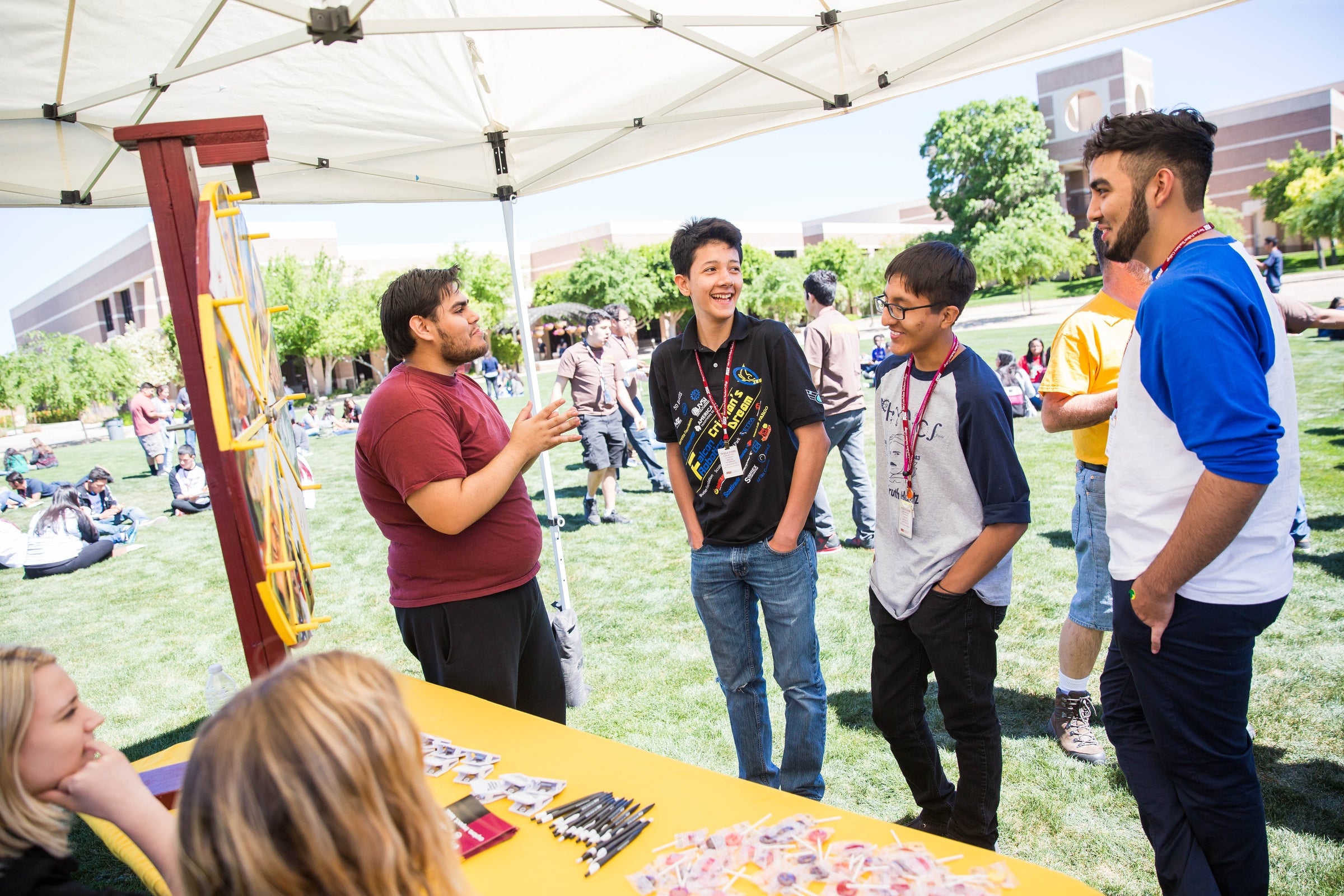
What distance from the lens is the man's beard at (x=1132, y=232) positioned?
6.01 feet

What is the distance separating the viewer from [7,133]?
335cm

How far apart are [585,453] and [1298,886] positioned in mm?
5990

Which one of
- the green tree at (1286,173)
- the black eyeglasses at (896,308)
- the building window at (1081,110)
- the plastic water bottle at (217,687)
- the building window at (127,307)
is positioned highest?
the building window at (1081,110)

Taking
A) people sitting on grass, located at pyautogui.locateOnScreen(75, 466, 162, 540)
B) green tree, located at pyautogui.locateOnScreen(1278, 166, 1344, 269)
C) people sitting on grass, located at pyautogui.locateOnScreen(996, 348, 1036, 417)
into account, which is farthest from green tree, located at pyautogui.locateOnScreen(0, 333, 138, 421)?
green tree, located at pyautogui.locateOnScreen(1278, 166, 1344, 269)

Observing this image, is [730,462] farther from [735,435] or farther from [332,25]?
[332,25]

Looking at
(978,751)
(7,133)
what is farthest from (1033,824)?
(7,133)

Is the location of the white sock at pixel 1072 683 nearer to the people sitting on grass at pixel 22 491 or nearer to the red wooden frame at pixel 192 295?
the red wooden frame at pixel 192 295

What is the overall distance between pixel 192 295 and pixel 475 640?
1.28 meters

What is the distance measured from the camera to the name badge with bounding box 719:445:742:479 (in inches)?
104

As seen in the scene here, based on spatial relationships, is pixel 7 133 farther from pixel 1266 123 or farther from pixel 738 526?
pixel 1266 123

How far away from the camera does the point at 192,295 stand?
188cm

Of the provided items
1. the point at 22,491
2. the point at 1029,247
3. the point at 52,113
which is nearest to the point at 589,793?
the point at 52,113

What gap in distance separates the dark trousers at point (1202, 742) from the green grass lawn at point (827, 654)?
0.59 metres

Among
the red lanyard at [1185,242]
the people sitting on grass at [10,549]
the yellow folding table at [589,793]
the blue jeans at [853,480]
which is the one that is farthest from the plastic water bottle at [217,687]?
the people sitting on grass at [10,549]
